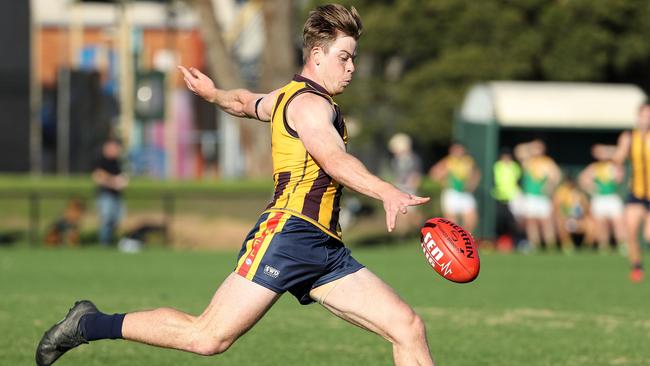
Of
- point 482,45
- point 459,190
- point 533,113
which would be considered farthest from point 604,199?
point 482,45

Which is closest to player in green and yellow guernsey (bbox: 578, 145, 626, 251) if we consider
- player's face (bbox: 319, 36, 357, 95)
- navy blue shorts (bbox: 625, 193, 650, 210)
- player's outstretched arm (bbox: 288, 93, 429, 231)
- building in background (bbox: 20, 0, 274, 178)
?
navy blue shorts (bbox: 625, 193, 650, 210)

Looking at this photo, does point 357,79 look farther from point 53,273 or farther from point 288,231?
point 288,231

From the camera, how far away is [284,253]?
21.5 ft

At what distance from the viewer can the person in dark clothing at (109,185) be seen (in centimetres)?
2381

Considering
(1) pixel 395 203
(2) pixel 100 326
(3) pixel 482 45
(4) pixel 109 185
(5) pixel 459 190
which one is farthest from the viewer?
(3) pixel 482 45

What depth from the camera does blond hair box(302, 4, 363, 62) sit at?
21.5 ft

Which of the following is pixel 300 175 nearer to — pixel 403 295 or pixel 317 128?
pixel 317 128

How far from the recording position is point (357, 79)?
3784 cm

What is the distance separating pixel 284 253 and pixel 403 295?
8.51 meters

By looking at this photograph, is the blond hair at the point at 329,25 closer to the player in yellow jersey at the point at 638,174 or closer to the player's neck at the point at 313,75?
the player's neck at the point at 313,75

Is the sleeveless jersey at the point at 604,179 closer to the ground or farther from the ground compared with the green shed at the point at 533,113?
closer to the ground

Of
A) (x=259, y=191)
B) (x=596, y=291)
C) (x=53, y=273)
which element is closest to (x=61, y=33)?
(x=259, y=191)

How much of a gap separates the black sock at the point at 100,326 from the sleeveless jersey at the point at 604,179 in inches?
765

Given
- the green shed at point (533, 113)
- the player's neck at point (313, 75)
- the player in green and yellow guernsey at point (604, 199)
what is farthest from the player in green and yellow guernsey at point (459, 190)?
the player's neck at point (313, 75)
